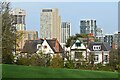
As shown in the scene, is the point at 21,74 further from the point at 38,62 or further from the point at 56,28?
the point at 56,28

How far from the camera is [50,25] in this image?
198 ft

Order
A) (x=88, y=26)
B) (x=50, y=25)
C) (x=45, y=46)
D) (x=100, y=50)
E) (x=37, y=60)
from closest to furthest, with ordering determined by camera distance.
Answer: (x=37, y=60)
(x=45, y=46)
(x=100, y=50)
(x=50, y=25)
(x=88, y=26)

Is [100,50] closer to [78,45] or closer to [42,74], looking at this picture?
[78,45]

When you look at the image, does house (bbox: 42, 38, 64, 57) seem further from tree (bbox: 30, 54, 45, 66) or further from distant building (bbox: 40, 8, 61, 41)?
distant building (bbox: 40, 8, 61, 41)

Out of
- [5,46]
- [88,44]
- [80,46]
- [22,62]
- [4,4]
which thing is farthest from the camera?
[88,44]

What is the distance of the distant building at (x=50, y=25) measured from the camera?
2180 inches

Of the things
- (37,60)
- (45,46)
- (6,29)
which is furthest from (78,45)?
(6,29)

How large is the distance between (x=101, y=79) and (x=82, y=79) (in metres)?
0.61

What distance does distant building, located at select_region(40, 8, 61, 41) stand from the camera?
182 feet

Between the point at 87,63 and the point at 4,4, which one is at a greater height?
the point at 4,4

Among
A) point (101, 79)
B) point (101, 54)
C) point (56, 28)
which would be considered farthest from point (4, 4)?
point (56, 28)

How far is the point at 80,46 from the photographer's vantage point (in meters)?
31.0

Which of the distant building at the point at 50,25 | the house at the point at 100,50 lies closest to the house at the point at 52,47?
the house at the point at 100,50

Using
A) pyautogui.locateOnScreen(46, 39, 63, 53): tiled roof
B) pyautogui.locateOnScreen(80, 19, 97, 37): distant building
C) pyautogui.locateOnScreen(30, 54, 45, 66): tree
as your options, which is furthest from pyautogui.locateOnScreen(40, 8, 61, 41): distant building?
pyautogui.locateOnScreen(30, 54, 45, 66): tree
